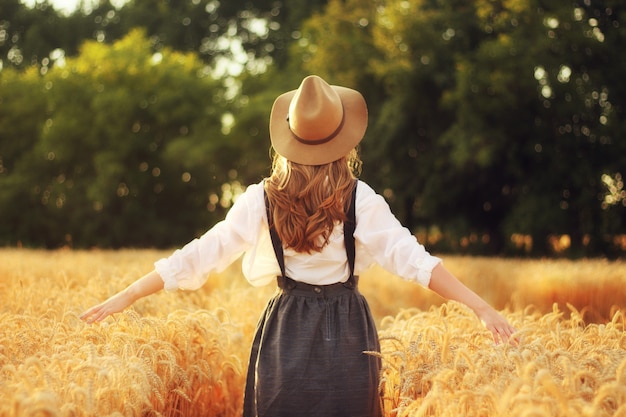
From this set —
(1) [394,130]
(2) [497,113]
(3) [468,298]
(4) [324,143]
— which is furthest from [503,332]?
(1) [394,130]

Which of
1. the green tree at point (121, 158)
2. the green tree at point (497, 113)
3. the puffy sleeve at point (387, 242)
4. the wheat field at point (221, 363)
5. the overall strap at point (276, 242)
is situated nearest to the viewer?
the wheat field at point (221, 363)

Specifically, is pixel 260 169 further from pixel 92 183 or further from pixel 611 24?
pixel 611 24

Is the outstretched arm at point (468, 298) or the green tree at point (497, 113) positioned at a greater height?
the green tree at point (497, 113)

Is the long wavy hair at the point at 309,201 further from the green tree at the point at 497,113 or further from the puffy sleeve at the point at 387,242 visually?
the green tree at the point at 497,113

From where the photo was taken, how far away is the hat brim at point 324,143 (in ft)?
10.7

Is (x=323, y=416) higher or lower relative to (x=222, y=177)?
lower

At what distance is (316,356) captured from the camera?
317 centimetres

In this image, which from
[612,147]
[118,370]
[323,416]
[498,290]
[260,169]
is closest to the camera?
[118,370]

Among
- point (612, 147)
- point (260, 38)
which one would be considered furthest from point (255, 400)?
point (260, 38)

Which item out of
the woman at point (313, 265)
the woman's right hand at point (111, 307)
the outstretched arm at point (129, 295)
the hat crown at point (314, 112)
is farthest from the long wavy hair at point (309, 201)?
the woman's right hand at point (111, 307)

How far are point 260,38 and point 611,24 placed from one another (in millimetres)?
17895

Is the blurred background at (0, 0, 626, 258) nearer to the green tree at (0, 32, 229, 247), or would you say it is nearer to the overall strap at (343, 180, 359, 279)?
the green tree at (0, 32, 229, 247)

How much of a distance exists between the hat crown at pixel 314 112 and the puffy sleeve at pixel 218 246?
1.08 feet

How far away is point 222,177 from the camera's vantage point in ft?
80.0
